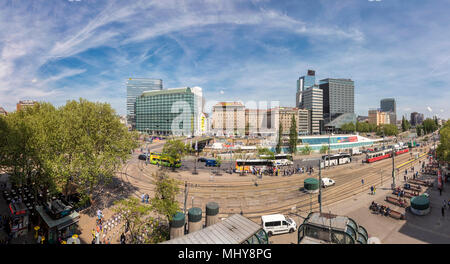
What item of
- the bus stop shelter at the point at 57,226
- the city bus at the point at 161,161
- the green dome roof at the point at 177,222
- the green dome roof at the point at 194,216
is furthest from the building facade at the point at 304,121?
the bus stop shelter at the point at 57,226

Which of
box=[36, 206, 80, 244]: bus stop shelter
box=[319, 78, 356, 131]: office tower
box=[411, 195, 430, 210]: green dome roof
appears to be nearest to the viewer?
box=[36, 206, 80, 244]: bus stop shelter

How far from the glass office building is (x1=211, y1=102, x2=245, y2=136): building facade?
83.8 feet

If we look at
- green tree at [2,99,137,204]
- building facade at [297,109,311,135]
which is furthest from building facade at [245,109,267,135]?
green tree at [2,99,137,204]

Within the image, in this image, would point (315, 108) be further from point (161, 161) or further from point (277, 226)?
point (277, 226)

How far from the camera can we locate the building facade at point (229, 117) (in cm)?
16988

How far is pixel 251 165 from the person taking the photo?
148 feet

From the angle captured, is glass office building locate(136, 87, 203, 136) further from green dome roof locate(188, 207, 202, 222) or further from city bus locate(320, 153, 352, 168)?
green dome roof locate(188, 207, 202, 222)

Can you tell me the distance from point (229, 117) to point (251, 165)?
127 m

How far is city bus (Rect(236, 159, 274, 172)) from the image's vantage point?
4438 centimetres

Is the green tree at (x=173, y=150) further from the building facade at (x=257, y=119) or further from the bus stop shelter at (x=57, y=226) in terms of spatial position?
the building facade at (x=257, y=119)

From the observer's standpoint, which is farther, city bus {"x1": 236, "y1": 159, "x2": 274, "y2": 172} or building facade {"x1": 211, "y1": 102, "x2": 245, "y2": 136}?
building facade {"x1": 211, "y1": 102, "x2": 245, "y2": 136}
